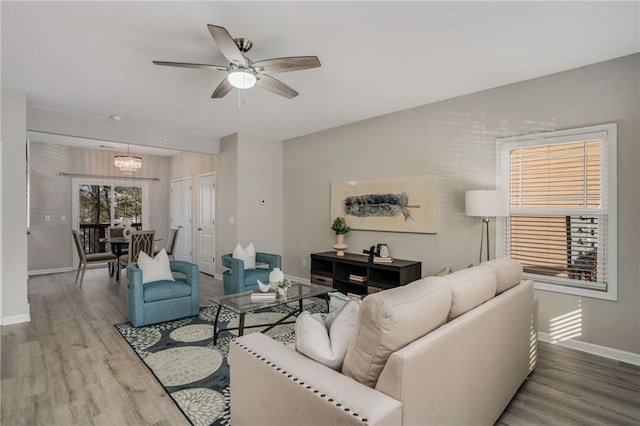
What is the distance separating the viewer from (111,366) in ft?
9.03

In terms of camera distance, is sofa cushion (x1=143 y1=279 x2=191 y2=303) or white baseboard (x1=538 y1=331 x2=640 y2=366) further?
sofa cushion (x1=143 y1=279 x2=191 y2=303)

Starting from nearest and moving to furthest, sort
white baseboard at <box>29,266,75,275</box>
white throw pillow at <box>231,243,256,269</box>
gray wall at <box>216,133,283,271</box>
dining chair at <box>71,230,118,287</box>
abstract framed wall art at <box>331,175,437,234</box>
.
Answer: abstract framed wall art at <box>331,175,437,234</box>
white throw pillow at <box>231,243,256,269</box>
dining chair at <box>71,230,118,287</box>
gray wall at <box>216,133,283,271</box>
white baseboard at <box>29,266,75,275</box>

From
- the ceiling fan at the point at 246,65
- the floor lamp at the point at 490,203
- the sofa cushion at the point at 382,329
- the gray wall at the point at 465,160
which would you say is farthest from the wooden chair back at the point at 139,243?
the sofa cushion at the point at 382,329

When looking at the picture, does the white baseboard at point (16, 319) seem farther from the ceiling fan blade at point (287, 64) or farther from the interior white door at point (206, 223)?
the ceiling fan blade at point (287, 64)

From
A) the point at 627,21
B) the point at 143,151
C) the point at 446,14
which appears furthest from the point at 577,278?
the point at 143,151

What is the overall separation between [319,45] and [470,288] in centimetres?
214

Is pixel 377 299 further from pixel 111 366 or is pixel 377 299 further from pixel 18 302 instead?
pixel 18 302

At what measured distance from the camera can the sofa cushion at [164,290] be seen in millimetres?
3672

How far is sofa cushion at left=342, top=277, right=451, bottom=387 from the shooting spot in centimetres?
131

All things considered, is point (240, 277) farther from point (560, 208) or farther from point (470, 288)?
point (560, 208)

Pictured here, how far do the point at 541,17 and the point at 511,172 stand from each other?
1.66 m

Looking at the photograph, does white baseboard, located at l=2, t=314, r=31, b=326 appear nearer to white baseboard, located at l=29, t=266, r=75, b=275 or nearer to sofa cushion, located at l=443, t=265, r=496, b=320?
white baseboard, located at l=29, t=266, r=75, b=275

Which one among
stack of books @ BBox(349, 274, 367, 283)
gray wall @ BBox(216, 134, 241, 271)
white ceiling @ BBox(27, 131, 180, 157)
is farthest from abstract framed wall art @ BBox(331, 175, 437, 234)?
white ceiling @ BBox(27, 131, 180, 157)

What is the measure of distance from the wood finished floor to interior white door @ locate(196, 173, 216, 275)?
9.70 feet
